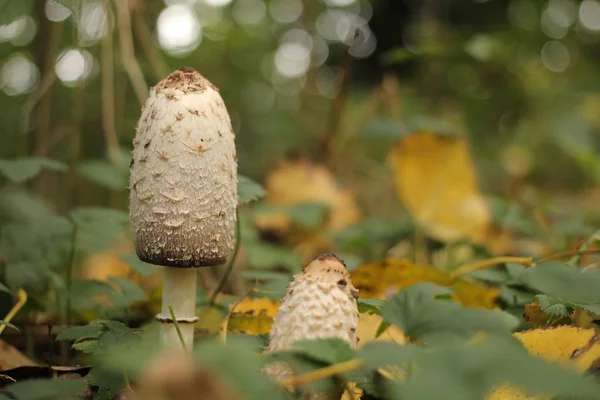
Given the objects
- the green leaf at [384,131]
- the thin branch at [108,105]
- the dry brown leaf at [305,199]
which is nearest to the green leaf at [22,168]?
the thin branch at [108,105]

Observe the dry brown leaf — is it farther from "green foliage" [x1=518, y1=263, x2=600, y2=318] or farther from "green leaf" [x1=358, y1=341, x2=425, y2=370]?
"green leaf" [x1=358, y1=341, x2=425, y2=370]

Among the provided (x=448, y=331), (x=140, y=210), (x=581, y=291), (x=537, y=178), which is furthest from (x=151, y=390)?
(x=537, y=178)

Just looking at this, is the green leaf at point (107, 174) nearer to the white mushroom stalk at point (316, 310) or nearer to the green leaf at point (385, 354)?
the white mushroom stalk at point (316, 310)

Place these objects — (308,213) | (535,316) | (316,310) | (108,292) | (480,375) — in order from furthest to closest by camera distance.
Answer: (308,213)
(108,292)
(535,316)
(316,310)
(480,375)

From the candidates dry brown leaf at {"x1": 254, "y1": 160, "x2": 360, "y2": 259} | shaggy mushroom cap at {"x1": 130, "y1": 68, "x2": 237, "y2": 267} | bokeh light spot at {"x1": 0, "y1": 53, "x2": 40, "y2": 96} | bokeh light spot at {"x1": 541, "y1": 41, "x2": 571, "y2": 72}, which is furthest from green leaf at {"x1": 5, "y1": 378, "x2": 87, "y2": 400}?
bokeh light spot at {"x1": 541, "y1": 41, "x2": 571, "y2": 72}

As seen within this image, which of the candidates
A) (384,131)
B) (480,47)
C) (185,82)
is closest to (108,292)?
(185,82)

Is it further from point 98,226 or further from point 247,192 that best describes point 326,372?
point 98,226
